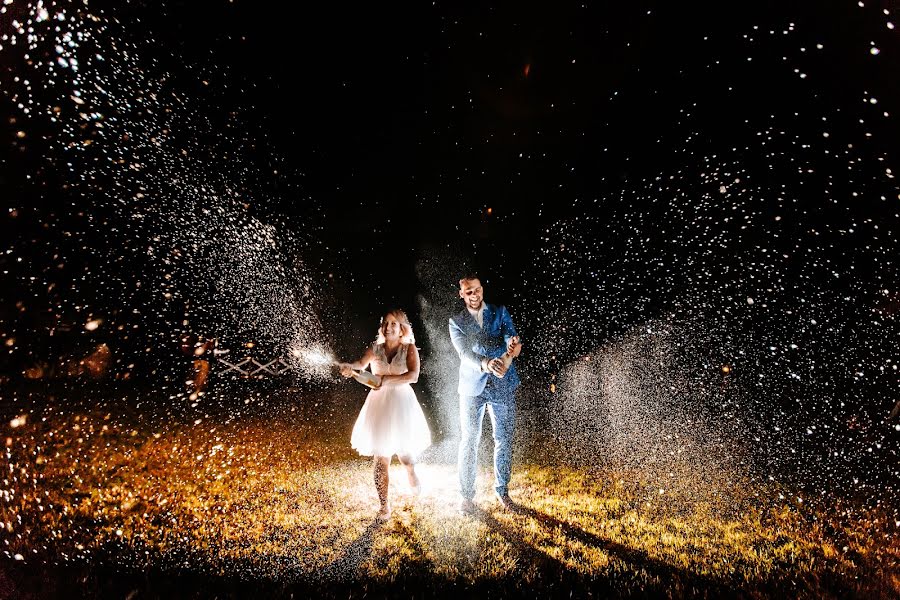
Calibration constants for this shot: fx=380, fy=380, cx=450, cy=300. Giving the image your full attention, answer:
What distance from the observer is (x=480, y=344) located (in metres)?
3.92

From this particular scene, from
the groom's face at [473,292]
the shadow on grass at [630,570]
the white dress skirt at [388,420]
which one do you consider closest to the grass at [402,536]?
the shadow on grass at [630,570]

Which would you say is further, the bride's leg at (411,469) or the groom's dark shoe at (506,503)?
the bride's leg at (411,469)

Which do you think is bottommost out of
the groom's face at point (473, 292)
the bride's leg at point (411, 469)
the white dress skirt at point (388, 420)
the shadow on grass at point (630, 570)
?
the shadow on grass at point (630, 570)

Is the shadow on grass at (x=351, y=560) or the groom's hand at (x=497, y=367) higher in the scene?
the groom's hand at (x=497, y=367)

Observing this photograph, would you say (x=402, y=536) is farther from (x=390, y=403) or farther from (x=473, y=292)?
(x=473, y=292)

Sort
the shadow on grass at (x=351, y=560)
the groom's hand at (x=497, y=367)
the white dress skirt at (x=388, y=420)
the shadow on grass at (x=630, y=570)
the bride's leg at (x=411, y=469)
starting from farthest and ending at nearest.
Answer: the bride's leg at (x=411, y=469), the white dress skirt at (x=388, y=420), the groom's hand at (x=497, y=367), the shadow on grass at (x=351, y=560), the shadow on grass at (x=630, y=570)

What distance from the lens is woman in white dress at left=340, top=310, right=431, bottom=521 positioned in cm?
381

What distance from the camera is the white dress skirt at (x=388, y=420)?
3.81 meters

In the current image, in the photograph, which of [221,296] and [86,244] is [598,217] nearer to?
[221,296]

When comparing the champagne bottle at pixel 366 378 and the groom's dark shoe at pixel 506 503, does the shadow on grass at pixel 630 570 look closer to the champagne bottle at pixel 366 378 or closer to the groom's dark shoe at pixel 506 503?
the groom's dark shoe at pixel 506 503

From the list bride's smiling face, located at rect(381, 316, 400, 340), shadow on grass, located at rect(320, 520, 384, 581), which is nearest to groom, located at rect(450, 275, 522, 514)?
bride's smiling face, located at rect(381, 316, 400, 340)

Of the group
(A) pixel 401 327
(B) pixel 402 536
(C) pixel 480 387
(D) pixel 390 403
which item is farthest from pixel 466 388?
(B) pixel 402 536

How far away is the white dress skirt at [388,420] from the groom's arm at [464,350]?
0.53 m

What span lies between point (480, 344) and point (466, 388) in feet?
1.63
